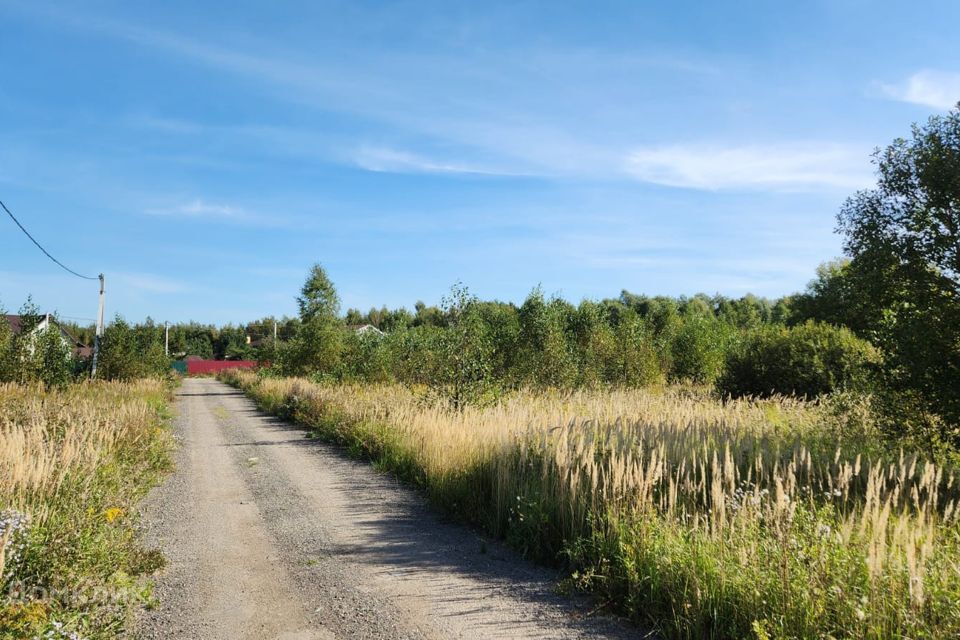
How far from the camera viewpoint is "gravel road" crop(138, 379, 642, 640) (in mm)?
4473

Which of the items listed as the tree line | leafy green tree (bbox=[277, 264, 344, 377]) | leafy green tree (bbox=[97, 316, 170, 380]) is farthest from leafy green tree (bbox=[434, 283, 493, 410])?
leafy green tree (bbox=[97, 316, 170, 380])

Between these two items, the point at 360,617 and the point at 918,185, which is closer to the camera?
the point at 360,617

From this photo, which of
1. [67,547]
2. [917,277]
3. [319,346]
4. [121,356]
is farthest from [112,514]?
[121,356]

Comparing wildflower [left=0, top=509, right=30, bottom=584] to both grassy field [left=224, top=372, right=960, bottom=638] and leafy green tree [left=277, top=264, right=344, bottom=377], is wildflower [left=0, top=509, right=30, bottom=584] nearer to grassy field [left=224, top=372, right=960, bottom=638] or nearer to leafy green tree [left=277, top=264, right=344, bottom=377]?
grassy field [left=224, top=372, right=960, bottom=638]

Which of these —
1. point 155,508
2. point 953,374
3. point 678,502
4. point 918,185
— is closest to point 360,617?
point 678,502

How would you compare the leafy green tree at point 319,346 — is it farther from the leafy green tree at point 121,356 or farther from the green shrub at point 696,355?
the green shrub at point 696,355

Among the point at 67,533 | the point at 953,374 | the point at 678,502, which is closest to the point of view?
the point at 67,533

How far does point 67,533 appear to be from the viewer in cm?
513

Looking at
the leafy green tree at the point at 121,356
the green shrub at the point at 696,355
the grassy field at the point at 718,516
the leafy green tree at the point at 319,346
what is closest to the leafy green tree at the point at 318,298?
the leafy green tree at the point at 319,346

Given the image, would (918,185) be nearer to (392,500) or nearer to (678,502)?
(678,502)

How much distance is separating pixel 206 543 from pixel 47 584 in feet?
6.67

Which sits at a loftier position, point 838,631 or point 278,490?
point 838,631

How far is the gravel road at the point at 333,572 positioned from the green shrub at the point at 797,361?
13.7 meters

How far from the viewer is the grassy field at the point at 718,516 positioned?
3684 mm
